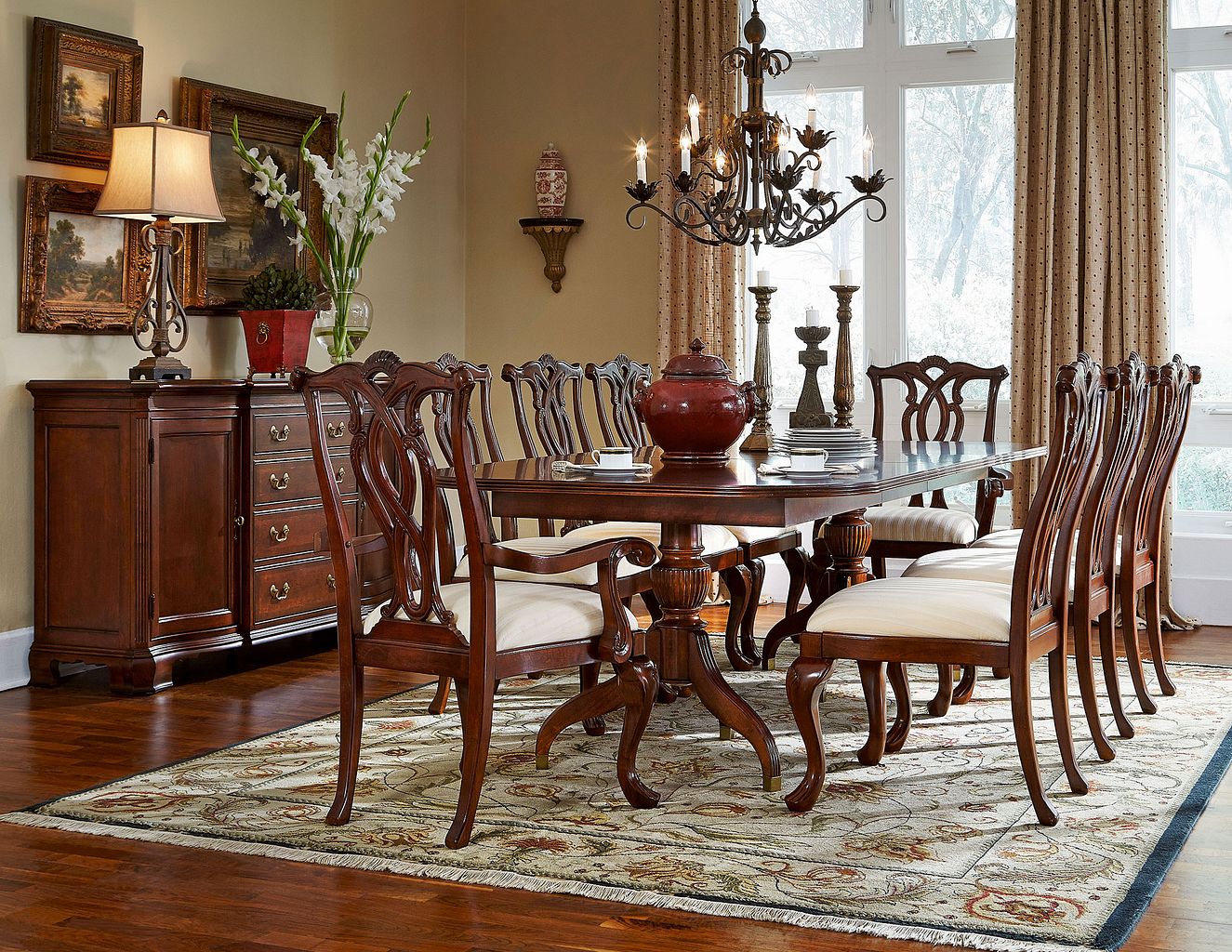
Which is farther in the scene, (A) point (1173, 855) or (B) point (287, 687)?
(B) point (287, 687)

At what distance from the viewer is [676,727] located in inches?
156

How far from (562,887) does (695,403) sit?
123 cm

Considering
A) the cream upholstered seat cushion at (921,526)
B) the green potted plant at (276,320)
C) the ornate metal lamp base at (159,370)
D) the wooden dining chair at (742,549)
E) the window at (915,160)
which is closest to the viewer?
the wooden dining chair at (742,549)

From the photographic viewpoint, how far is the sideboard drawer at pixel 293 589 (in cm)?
478

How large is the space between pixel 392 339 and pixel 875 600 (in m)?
3.71

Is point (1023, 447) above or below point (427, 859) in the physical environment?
above

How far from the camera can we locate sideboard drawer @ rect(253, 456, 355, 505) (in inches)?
188

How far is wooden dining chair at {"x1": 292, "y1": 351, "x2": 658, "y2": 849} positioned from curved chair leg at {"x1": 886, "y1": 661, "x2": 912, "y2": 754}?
750 millimetres

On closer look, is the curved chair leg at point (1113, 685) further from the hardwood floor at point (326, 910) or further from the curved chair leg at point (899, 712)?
the curved chair leg at point (899, 712)

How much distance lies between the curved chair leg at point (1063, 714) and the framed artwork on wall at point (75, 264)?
317 cm

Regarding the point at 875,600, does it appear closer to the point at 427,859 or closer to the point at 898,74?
the point at 427,859

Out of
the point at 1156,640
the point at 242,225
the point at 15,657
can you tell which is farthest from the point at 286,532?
the point at 1156,640

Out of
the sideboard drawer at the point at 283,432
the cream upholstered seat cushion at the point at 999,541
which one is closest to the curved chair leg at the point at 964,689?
the cream upholstered seat cushion at the point at 999,541

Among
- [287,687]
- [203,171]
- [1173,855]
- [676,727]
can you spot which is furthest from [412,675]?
[1173,855]
